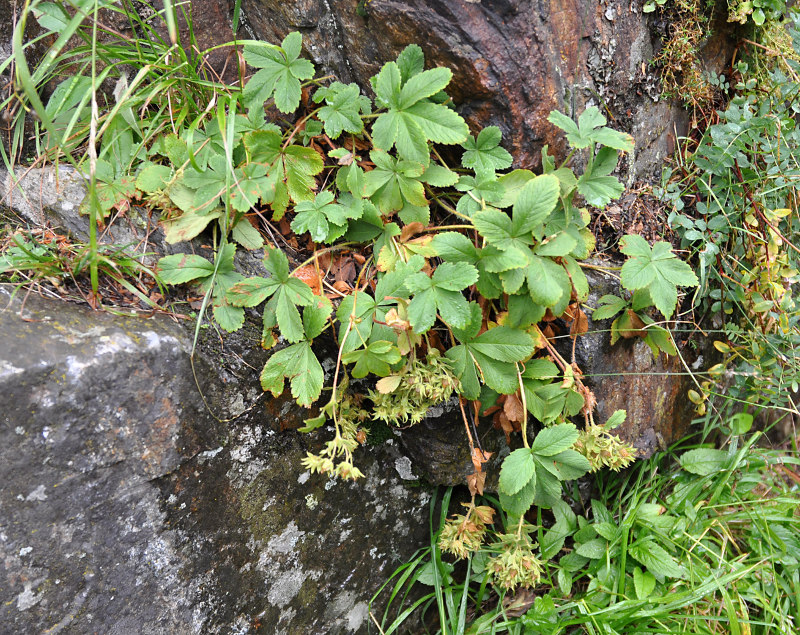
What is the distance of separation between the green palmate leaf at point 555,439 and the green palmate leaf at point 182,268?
1.33 metres

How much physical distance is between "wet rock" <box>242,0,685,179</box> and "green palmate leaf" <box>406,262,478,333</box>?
2.16 ft

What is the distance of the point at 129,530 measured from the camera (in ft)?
5.83

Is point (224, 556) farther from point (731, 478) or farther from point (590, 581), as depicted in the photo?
point (731, 478)

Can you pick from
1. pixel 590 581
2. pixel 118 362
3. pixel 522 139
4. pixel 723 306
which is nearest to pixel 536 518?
pixel 590 581

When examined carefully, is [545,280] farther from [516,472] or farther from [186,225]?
[186,225]

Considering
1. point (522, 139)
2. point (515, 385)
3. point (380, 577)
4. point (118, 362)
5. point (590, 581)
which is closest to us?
point (118, 362)

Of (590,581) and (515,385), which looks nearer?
(515,385)

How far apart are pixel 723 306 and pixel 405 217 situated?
1.52 metres

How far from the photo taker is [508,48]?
193 cm

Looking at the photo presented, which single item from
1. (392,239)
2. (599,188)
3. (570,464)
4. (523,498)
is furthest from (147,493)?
(599,188)

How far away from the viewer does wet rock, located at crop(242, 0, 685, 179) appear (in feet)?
6.20

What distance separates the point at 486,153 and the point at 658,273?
760 mm

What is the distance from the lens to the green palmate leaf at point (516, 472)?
72.1 inches

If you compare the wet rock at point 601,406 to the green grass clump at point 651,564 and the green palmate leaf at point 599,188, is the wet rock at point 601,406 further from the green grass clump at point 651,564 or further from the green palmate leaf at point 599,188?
the green palmate leaf at point 599,188
